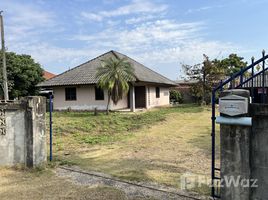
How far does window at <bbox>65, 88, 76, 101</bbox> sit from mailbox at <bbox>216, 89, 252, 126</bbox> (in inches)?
762

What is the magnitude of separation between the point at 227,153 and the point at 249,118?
1.87 ft

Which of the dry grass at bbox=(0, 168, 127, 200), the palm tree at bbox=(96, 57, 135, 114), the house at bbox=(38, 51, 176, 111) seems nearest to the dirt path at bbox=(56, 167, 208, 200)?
the dry grass at bbox=(0, 168, 127, 200)

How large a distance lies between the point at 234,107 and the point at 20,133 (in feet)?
15.7

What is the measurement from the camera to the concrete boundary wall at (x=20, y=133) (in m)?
6.30

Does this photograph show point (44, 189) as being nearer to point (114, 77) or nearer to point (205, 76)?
point (114, 77)

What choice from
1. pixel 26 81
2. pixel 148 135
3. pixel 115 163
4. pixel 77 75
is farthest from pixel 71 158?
pixel 26 81

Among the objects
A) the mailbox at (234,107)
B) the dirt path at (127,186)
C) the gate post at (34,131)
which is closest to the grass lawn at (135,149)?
the dirt path at (127,186)

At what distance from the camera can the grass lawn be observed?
6.24 m

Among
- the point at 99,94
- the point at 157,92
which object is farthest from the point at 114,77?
the point at 157,92

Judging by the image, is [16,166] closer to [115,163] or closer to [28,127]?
[28,127]

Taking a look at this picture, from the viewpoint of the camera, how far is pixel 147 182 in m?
5.38

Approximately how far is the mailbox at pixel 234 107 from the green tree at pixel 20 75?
1074 inches

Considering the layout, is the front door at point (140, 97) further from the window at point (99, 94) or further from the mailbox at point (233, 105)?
the mailbox at point (233, 105)

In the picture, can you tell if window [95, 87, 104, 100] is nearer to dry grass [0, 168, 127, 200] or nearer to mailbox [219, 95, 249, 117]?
dry grass [0, 168, 127, 200]
